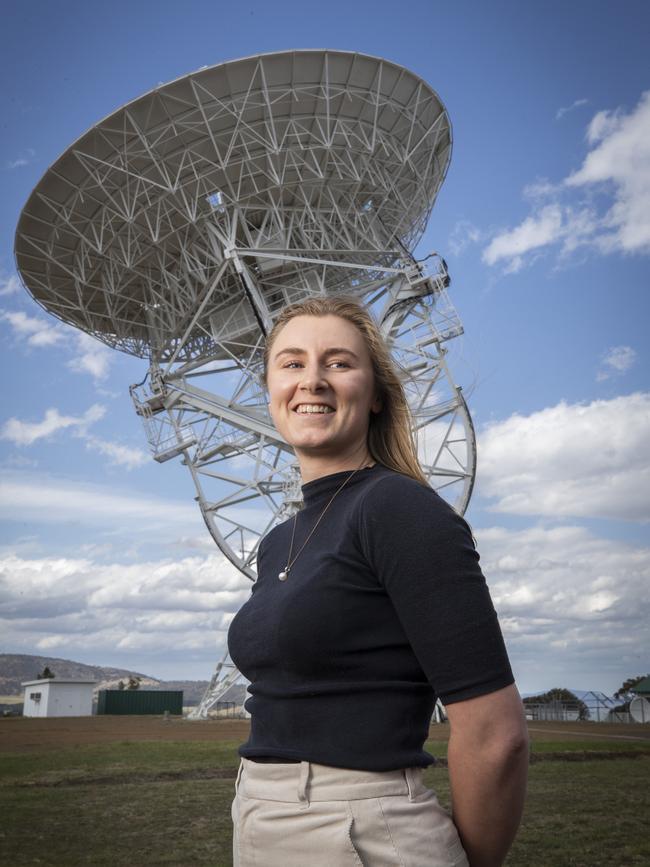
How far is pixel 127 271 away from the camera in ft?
78.9

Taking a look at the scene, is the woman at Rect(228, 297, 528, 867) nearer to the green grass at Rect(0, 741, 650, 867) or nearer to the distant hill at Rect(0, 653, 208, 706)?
the green grass at Rect(0, 741, 650, 867)

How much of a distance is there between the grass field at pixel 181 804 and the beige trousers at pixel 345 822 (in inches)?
241

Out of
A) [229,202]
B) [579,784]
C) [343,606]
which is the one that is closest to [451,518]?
[343,606]

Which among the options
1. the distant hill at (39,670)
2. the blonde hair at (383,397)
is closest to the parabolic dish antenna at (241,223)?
the blonde hair at (383,397)

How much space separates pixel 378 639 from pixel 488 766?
0.37m

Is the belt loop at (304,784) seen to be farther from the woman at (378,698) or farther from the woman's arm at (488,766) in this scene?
the woman's arm at (488,766)

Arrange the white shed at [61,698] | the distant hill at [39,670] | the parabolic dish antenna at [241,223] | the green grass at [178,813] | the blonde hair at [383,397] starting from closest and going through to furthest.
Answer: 1. the blonde hair at [383,397]
2. the green grass at [178,813]
3. the parabolic dish antenna at [241,223]
4. the white shed at [61,698]
5. the distant hill at [39,670]

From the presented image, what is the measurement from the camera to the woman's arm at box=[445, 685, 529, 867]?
1880mm

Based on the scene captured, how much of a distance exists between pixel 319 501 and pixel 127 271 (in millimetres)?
22801

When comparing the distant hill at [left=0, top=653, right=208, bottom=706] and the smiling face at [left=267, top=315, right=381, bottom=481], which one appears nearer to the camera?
the smiling face at [left=267, top=315, right=381, bottom=481]

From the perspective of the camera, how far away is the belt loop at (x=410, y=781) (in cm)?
196

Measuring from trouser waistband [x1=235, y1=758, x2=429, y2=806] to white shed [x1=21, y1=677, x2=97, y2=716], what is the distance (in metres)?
42.0

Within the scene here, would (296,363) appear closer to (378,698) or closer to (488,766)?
(378,698)

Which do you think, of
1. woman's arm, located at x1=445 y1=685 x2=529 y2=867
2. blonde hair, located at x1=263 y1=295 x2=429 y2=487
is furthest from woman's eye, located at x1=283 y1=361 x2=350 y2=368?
woman's arm, located at x1=445 y1=685 x2=529 y2=867
